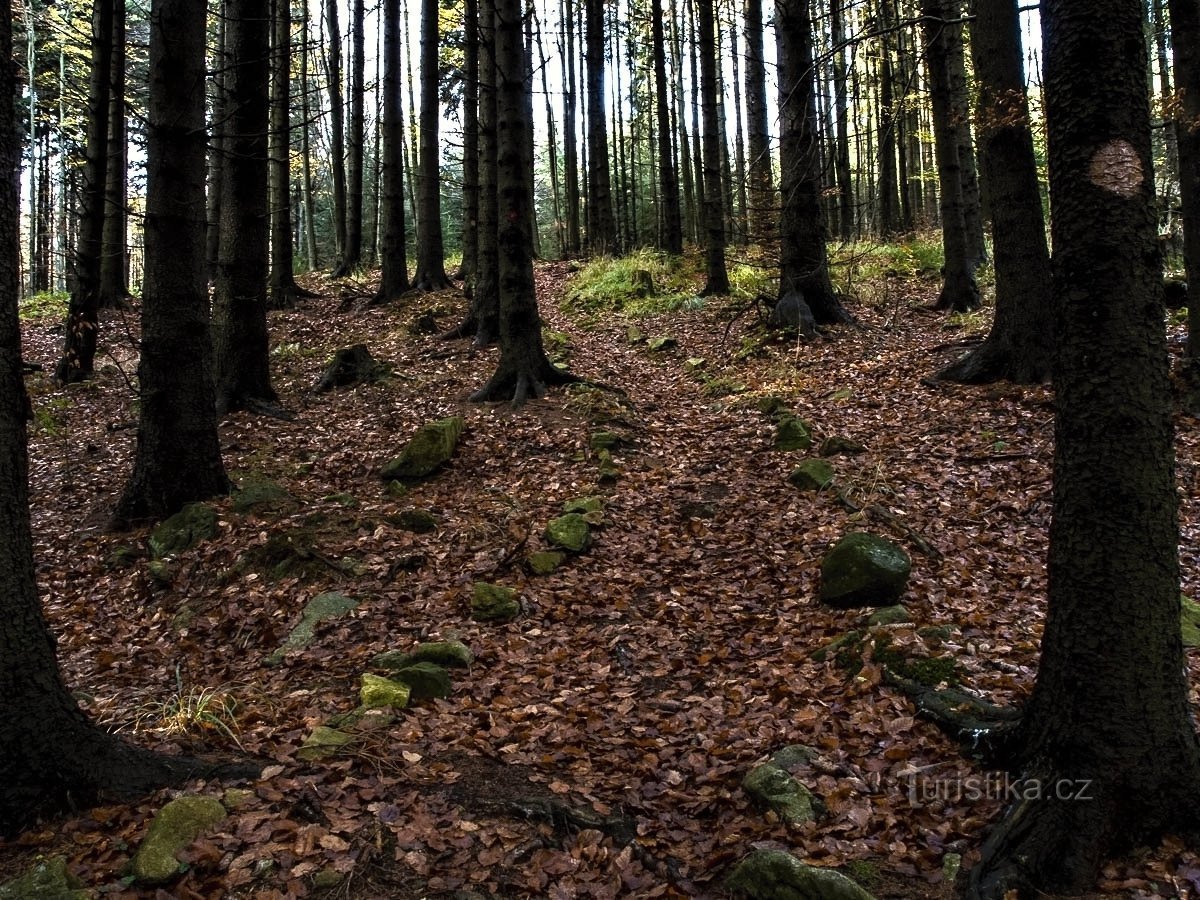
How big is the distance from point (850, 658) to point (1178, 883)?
225cm

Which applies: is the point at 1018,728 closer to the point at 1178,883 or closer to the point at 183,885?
the point at 1178,883

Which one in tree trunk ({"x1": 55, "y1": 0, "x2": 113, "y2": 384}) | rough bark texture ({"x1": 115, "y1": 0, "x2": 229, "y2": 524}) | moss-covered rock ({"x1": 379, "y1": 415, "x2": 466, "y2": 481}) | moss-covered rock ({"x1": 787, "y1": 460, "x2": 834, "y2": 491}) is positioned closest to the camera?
rough bark texture ({"x1": 115, "y1": 0, "x2": 229, "y2": 524})

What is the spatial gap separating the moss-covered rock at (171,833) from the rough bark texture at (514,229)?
7152 mm

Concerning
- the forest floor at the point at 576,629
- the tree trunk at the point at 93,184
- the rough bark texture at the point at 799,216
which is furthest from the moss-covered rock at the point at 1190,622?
the tree trunk at the point at 93,184

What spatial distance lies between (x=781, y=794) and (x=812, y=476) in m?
4.60

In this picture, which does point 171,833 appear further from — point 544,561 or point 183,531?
point 183,531

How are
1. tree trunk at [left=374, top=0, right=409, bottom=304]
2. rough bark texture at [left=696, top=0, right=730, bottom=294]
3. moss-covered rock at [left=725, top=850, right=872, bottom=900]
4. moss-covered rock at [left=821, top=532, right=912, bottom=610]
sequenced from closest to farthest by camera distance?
moss-covered rock at [left=725, top=850, right=872, bottom=900] → moss-covered rock at [left=821, top=532, right=912, bottom=610] → rough bark texture at [left=696, top=0, right=730, bottom=294] → tree trunk at [left=374, top=0, right=409, bottom=304]

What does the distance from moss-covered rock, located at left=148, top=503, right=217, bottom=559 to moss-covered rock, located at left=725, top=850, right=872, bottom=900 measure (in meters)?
5.99

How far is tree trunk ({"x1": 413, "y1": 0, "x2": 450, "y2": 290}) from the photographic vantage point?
1641 centimetres

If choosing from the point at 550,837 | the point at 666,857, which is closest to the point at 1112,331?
the point at 666,857

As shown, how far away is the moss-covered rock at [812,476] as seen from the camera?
308 inches

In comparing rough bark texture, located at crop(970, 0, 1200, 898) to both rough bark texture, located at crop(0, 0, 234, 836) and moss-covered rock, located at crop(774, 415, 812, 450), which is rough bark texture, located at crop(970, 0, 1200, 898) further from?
moss-covered rock, located at crop(774, 415, 812, 450)

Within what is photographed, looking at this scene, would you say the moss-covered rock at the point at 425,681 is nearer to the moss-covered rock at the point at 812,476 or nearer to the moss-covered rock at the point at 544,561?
the moss-covered rock at the point at 544,561

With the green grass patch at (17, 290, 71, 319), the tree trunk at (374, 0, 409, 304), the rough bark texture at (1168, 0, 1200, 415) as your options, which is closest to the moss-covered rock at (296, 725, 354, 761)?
the rough bark texture at (1168, 0, 1200, 415)
